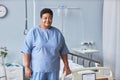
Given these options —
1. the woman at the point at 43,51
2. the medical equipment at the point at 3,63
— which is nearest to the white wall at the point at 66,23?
the medical equipment at the point at 3,63

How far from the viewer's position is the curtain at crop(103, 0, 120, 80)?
4.91 metres

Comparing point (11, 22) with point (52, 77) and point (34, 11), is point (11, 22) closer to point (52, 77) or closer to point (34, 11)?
point (34, 11)

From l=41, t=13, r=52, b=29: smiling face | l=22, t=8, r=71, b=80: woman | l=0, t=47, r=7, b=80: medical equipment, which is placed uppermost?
l=41, t=13, r=52, b=29: smiling face

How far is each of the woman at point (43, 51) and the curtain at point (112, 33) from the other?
A: 2489 millimetres

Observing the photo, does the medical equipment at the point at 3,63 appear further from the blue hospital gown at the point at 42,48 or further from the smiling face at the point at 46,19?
the smiling face at the point at 46,19

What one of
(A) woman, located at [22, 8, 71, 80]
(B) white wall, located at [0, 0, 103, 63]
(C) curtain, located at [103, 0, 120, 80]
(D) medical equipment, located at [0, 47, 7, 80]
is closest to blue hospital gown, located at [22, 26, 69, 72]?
(A) woman, located at [22, 8, 71, 80]

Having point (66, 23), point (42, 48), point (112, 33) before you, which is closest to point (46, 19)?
point (42, 48)

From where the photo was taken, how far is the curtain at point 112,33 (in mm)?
4906

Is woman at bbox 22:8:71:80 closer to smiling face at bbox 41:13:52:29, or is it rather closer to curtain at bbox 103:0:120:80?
smiling face at bbox 41:13:52:29

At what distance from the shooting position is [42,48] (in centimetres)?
260


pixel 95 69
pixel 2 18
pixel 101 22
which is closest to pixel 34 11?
pixel 2 18

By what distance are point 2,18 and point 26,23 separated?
45cm

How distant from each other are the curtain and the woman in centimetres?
249

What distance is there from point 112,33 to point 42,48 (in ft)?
8.68
